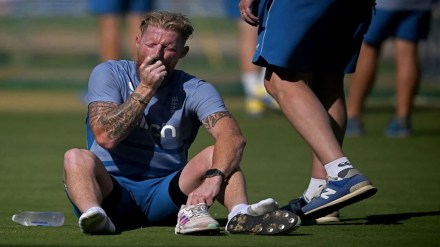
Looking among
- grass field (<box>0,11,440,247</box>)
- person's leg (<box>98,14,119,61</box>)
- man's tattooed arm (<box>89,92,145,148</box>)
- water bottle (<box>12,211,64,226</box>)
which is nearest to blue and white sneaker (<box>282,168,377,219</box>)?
grass field (<box>0,11,440,247</box>)

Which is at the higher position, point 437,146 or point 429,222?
point 429,222

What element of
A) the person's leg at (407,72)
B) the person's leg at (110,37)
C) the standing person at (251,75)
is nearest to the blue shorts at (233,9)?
the standing person at (251,75)

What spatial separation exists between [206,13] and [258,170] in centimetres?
1170

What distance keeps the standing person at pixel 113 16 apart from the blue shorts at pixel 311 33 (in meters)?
7.23

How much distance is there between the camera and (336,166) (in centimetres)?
625

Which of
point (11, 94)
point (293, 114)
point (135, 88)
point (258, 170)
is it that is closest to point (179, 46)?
point (135, 88)

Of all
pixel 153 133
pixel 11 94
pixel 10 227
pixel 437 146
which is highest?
pixel 153 133

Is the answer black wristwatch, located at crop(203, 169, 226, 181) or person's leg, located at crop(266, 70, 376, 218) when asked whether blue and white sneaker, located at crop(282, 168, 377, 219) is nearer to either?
person's leg, located at crop(266, 70, 376, 218)

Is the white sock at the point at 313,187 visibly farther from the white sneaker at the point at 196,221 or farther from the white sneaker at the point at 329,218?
the white sneaker at the point at 196,221

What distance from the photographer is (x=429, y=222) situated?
6535mm

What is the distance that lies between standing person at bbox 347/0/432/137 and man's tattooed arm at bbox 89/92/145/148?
584cm

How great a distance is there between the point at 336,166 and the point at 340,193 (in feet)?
0.54

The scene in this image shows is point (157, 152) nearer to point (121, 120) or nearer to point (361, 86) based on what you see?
point (121, 120)

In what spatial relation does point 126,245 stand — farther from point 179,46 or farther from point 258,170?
point 258,170
